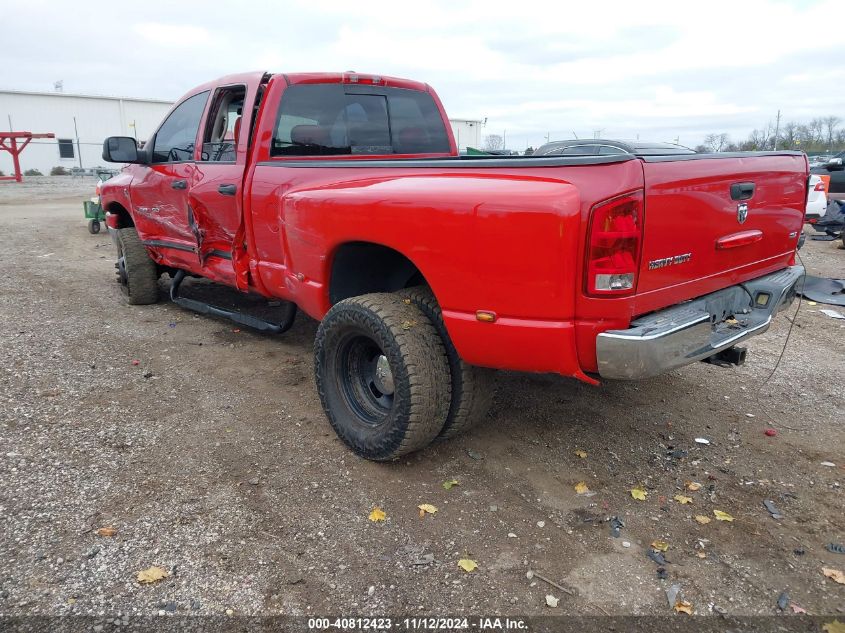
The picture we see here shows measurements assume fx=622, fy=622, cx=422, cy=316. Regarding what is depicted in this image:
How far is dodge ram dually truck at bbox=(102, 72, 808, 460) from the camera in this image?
249cm

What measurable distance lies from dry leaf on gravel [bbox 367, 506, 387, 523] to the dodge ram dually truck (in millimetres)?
342

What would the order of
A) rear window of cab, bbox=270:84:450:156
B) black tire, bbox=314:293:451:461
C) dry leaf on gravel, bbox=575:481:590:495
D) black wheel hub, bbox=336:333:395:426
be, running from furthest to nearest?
rear window of cab, bbox=270:84:450:156 → black wheel hub, bbox=336:333:395:426 → dry leaf on gravel, bbox=575:481:590:495 → black tire, bbox=314:293:451:461

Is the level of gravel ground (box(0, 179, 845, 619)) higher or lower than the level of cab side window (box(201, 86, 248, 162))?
lower

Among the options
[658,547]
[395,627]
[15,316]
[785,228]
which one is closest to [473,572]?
[395,627]

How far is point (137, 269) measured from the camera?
627 cm

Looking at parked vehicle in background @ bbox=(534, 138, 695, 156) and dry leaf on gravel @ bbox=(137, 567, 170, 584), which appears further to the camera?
parked vehicle in background @ bbox=(534, 138, 695, 156)

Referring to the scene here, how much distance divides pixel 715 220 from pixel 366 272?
6.19 ft

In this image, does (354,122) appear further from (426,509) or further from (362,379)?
(426,509)

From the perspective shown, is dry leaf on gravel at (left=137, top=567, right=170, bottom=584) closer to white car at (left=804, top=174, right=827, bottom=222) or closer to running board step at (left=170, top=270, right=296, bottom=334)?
running board step at (left=170, top=270, right=296, bottom=334)

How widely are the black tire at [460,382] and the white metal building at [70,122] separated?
3479 centimetres

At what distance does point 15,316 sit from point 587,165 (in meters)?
5.87

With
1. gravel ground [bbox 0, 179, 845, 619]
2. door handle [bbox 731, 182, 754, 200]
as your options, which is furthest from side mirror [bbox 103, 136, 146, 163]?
A: door handle [bbox 731, 182, 754, 200]


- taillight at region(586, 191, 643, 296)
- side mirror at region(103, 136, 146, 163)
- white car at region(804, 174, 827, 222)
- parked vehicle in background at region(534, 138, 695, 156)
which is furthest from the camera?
parked vehicle in background at region(534, 138, 695, 156)

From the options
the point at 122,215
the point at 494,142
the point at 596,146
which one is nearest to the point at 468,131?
the point at 494,142
